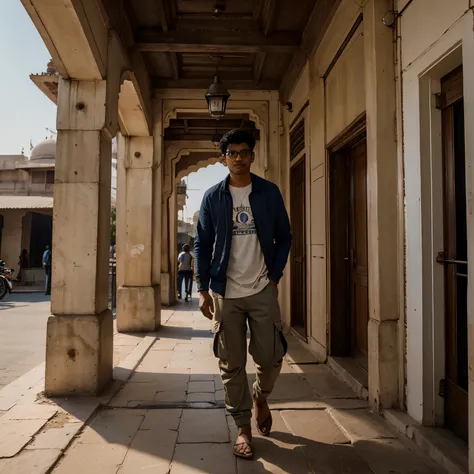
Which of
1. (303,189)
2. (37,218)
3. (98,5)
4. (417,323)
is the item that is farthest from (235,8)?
(37,218)

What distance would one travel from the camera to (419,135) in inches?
111

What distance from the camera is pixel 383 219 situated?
10.5ft

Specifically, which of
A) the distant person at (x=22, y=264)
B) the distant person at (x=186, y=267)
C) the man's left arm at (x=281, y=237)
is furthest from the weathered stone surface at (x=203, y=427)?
the distant person at (x=22, y=264)

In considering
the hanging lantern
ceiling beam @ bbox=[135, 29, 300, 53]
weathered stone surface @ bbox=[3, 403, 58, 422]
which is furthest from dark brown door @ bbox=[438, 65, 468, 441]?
the hanging lantern

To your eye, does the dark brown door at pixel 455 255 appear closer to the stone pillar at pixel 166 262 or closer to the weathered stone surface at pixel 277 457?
the weathered stone surface at pixel 277 457

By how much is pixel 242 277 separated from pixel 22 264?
17798 millimetres

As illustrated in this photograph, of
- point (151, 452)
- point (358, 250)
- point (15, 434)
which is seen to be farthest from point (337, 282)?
point (15, 434)

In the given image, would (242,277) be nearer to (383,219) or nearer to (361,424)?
(383,219)

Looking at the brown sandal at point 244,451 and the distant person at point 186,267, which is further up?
the distant person at point 186,267

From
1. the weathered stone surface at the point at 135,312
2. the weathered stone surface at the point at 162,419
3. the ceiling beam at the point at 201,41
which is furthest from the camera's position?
the weathered stone surface at the point at 135,312

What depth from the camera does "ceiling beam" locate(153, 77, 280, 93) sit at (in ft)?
23.3

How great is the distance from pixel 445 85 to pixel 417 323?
62.9 inches

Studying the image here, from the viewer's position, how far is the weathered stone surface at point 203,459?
2.38 m

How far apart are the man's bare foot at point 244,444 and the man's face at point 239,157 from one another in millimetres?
1624
